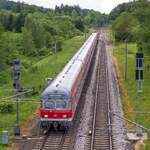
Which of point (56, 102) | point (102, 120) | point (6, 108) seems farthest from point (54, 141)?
point (6, 108)

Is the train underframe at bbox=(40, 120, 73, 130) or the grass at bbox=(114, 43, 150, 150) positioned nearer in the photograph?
the train underframe at bbox=(40, 120, 73, 130)

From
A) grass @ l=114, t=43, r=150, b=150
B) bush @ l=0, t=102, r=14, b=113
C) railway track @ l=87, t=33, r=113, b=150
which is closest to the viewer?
railway track @ l=87, t=33, r=113, b=150

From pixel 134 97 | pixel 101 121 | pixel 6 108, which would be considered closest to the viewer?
pixel 101 121

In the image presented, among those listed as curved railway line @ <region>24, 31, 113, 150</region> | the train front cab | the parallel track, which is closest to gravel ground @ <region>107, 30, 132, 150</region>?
curved railway line @ <region>24, 31, 113, 150</region>

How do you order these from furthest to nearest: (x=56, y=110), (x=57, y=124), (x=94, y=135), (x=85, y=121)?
(x=85, y=121) < (x=57, y=124) < (x=56, y=110) < (x=94, y=135)

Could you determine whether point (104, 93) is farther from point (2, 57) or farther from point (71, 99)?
point (2, 57)

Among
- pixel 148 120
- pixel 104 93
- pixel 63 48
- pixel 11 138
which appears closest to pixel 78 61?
pixel 104 93

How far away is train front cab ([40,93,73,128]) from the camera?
3616 cm

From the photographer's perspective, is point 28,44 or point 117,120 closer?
point 117,120

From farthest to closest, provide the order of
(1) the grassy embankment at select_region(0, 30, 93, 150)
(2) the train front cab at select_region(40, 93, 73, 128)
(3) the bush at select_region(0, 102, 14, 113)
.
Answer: (3) the bush at select_region(0, 102, 14, 113)
(1) the grassy embankment at select_region(0, 30, 93, 150)
(2) the train front cab at select_region(40, 93, 73, 128)

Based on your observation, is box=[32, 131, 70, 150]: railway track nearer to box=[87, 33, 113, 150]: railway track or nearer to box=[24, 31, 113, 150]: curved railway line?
box=[24, 31, 113, 150]: curved railway line

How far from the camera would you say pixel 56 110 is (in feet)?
119

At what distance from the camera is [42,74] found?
236 feet

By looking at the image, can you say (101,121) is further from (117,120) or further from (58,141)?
(58,141)
